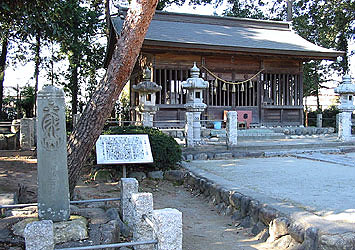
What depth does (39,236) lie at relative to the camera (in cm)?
303

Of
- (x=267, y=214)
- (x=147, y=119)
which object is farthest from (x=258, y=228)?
(x=147, y=119)

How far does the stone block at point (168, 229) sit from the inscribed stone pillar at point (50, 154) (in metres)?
1.31

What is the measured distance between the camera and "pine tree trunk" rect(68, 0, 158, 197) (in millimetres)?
5066

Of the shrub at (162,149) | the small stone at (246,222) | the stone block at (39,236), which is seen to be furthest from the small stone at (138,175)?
the stone block at (39,236)

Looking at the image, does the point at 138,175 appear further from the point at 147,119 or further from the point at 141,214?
the point at 141,214

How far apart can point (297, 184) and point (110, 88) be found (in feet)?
13.0

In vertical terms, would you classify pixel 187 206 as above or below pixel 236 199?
below

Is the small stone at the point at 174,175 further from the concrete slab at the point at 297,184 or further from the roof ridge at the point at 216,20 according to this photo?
the roof ridge at the point at 216,20

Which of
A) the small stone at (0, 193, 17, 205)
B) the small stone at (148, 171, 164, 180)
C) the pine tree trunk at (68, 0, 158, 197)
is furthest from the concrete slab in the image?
the small stone at (0, 193, 17, 205)

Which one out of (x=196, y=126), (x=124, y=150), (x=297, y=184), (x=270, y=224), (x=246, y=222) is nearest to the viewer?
(x=270, y=224)

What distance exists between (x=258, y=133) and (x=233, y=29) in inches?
284

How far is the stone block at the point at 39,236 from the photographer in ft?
9.86

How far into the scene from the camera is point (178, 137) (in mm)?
14109

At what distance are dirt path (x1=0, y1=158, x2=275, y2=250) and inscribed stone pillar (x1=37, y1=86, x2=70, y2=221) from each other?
6.02ft
